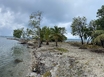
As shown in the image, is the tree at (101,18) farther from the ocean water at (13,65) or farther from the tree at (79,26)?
the ocean water at (13,65)

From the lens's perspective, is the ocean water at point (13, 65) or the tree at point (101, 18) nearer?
the ocean water at point (13, 65)

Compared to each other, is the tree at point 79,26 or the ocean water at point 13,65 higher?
the tree at point 79,26

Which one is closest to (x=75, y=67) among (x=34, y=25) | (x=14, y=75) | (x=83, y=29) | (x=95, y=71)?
(x=95, y=71)

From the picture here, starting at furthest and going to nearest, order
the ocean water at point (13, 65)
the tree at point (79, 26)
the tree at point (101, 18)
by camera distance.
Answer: the tree at point (79, 26)
the tree at point (101, 18)
the ocean water at point (13, 65)

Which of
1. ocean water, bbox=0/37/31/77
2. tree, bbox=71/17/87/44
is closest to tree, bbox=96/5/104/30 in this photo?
tree, bbox=71/17/87/44

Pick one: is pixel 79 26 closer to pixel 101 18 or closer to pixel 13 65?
pixel 101 18

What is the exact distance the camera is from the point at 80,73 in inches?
500

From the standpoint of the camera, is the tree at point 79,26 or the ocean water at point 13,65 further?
the tree at point 79,26

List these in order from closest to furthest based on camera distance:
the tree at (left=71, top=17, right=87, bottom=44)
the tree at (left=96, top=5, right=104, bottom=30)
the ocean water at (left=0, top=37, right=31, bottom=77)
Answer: the ocean water at (left=0, top=37, right=31, bottom=77), the tree at (left=96, top=5, right=104, bottom=30), the tree at (left=71, top=17, right=87, bottom=44)

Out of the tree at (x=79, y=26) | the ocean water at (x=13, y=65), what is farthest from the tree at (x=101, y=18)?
the ocean water at (x=13, y=65)

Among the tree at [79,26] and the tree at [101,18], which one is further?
the tree at [79,26]

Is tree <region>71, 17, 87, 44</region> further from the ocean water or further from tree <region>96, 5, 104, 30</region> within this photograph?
the ocean water

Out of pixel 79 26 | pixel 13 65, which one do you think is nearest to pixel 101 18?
pixel 79 26

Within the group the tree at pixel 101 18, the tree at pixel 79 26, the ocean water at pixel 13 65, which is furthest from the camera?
the tree at pixel 79 26
